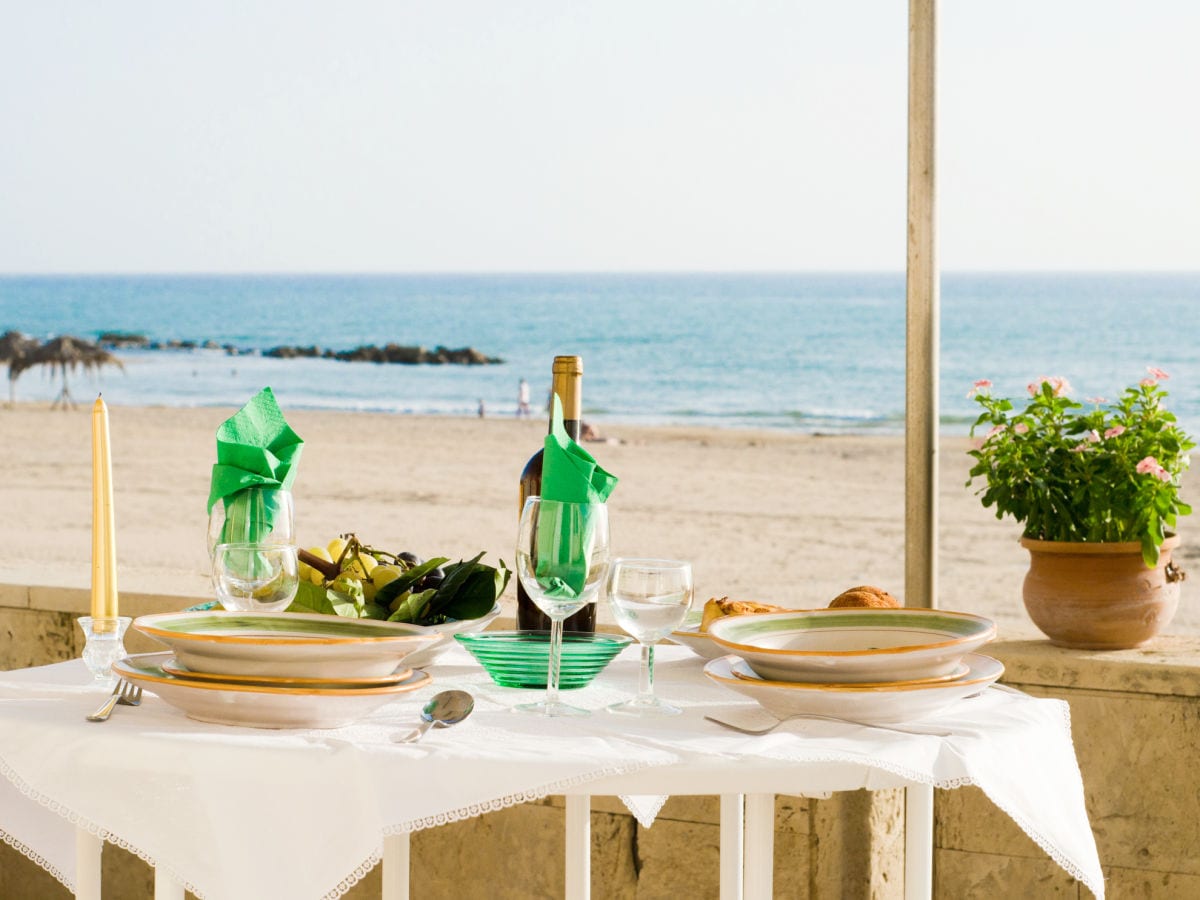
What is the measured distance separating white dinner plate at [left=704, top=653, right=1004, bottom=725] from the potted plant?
972mm

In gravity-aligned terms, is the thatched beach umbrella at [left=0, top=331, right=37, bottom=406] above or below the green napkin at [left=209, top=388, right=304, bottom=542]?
above

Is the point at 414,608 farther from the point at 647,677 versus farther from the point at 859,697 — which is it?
the point at 859,697

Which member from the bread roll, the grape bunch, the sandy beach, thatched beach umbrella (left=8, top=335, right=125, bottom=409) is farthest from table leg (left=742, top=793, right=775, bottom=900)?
thatched beach umbrella (left=8, top=335, right=125, bottom=409)

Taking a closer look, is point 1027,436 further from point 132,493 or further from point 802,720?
point 132,493

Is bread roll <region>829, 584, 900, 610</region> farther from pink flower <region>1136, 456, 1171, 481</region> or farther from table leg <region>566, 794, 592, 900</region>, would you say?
pink flower <region>1136, 456, 1171, 481</region>

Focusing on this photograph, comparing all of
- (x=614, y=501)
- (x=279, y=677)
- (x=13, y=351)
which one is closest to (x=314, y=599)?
(x=279, y=677)

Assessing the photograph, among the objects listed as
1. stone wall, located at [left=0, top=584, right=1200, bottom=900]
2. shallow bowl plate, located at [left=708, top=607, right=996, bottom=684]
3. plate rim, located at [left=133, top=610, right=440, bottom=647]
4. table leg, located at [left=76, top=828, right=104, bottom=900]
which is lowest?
stone wall, located at [left=0, top=584, right=1200, bottom=900]

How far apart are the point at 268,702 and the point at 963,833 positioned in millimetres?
1336

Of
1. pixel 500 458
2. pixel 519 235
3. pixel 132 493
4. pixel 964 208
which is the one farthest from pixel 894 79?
pixel 132 493

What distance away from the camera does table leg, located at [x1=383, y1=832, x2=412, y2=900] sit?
1622mm

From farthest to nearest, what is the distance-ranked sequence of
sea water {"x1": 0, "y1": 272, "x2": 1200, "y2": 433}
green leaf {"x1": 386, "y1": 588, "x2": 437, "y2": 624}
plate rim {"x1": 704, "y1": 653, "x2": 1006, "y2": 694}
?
sea water {"x1": 0, "y1": 272, "x2": 1200, "y2": 433} < green leaf {"x1": 386, "y1": 588, "x2": 437, "y2": 624} < plate rim {"x1": 704, "y1": 653, "x2": 1006, "y2": 694}

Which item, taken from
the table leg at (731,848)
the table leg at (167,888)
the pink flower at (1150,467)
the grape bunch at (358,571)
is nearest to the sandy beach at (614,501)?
the pink flower at (1150,467)

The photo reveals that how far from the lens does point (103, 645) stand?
133 cm

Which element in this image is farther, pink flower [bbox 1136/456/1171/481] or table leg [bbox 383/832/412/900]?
pink flower [bbox 1136/456/1171/481]
